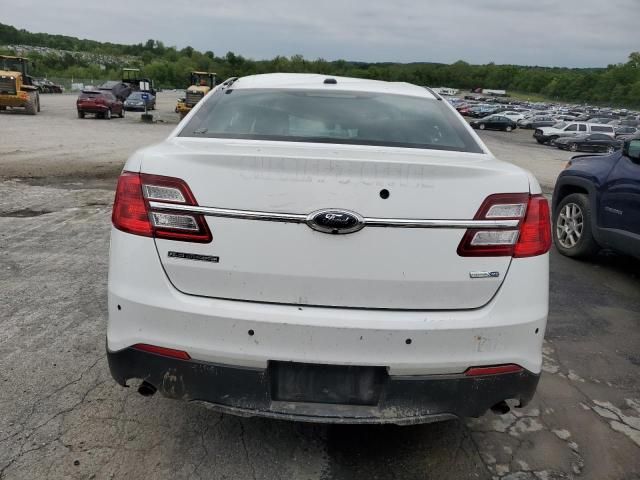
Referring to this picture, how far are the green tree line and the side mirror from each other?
68.9 meters

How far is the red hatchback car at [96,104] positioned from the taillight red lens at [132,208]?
98.7ft

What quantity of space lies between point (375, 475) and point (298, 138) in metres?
1.59

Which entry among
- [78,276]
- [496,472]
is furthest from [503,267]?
[78,276]

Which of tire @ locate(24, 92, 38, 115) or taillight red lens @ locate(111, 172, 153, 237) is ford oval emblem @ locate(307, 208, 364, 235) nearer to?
taillight red lens @ locate(111, 172, 153, 237)

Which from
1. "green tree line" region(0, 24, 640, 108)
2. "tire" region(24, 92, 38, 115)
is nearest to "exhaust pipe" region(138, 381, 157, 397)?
"tire" region(24, 92, 38, 115)

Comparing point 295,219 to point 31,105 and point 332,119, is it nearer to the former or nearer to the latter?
point 332,119

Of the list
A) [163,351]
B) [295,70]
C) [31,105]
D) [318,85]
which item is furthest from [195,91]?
[295,70]

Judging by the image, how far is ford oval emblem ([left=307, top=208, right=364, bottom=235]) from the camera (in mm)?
2174

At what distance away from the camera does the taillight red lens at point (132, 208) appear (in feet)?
7.56

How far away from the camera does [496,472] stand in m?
2.66

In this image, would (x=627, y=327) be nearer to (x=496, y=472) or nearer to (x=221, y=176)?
(x=496, y=472)

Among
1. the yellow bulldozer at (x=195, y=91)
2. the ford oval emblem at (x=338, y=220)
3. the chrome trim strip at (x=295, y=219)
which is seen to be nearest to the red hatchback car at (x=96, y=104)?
the yellow bulldozer at (x=195, y=91)

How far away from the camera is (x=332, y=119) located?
310 centimetres

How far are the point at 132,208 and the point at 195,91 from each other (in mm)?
35644
